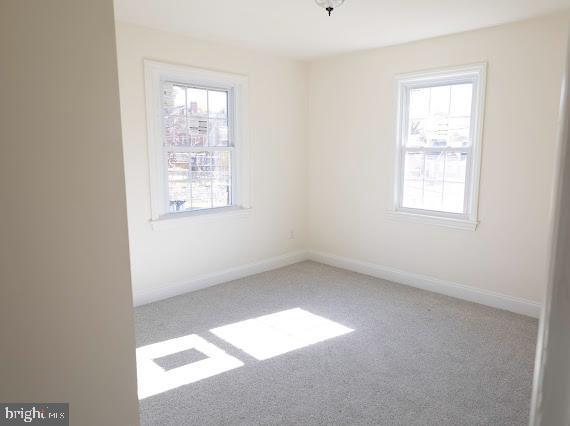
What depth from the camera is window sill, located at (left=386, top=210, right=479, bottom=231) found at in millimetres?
4085

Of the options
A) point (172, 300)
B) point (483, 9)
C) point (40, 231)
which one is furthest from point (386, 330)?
point (40, 231)

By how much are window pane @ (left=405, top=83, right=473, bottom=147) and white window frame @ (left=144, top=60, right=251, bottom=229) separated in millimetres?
1841

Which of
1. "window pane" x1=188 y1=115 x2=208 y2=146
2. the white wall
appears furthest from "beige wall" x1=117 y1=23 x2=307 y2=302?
the white wall

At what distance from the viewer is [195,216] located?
4.40 m

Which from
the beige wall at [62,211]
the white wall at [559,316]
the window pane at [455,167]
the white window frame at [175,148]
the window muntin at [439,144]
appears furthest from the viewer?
the window pane at [455,167]

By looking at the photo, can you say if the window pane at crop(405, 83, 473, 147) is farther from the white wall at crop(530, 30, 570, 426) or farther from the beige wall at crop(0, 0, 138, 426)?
the white wall at crop(530, 30, 570, 426)

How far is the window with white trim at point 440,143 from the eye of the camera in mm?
4012

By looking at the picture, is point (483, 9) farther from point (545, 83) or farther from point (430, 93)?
point (430, 93)

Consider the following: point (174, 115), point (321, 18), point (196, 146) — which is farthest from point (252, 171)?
point (321, 18)

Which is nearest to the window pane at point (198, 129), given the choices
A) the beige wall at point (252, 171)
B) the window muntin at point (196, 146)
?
the window muntin at point (196, 146)

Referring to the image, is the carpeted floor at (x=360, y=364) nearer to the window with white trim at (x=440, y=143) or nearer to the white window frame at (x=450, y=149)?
the white window frame at (x=450, y=149)

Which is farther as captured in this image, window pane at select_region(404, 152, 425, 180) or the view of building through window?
window pane at select_region(404, 152, 425, 180)

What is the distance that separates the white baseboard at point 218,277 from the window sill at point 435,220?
57.1 inches

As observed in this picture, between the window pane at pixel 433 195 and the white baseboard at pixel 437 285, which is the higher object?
the window pane at pixel 433 195
